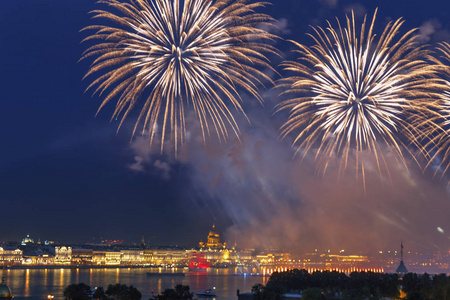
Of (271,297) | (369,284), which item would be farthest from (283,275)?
(271,297)

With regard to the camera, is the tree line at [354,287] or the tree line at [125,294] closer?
the tree line at [125,294]

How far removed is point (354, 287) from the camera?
78.8 meters

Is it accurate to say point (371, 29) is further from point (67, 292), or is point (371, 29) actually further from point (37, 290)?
point (37, 290)

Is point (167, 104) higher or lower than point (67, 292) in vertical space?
higher

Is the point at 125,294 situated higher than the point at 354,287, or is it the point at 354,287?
the point at 125,294

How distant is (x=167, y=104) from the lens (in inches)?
1519

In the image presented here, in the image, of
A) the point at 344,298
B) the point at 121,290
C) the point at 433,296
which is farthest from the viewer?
the point at 344,298

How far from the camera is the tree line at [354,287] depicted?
60875 millimetres

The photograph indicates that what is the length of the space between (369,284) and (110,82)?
172 feet

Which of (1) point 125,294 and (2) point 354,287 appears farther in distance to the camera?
(2) point 354,287

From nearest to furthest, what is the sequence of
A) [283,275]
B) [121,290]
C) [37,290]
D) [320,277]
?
1. [121,290]
2. [320,277]
3. [283,275]
4. [37,290]

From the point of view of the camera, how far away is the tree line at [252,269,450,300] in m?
60.9

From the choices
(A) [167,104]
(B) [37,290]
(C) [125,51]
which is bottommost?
A: (B) [37,290]

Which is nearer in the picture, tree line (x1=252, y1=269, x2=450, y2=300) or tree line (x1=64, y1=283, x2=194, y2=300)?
tree line (x1=64, y1=283, x2=194, y2=300)
